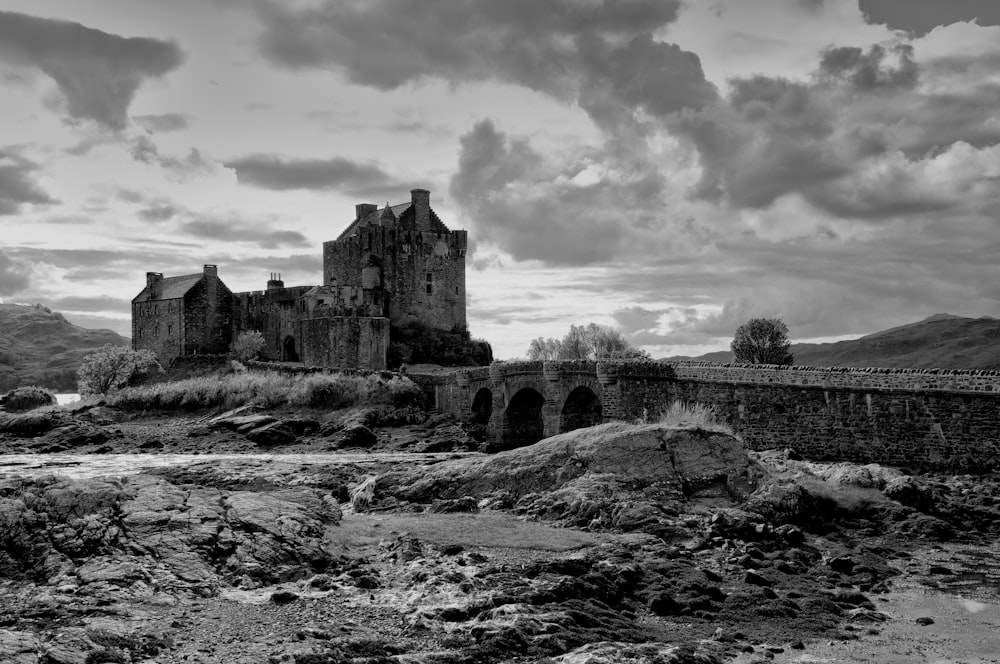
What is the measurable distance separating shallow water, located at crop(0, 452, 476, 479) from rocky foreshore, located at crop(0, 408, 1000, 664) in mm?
11413

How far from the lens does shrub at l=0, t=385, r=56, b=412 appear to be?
70500 millimetres

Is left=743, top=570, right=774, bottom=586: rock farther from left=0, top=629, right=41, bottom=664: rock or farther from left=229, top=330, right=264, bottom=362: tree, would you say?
left=229, top=330, right=264, bottom=362: tree

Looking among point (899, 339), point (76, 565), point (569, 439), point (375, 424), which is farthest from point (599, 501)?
point (899, 339)

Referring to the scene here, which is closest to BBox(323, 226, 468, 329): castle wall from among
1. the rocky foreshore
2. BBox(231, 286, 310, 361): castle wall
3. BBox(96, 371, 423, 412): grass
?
BBox(231, 286, 310, 361): castle wall

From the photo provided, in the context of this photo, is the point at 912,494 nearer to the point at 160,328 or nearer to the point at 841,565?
the point at 841,565

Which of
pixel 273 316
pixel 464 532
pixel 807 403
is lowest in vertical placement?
pixel 464 532

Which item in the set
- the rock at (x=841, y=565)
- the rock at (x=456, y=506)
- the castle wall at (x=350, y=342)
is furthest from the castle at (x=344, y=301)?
the rock at (x=841, y=565)

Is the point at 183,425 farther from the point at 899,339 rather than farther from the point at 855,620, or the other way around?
the point at 899,339

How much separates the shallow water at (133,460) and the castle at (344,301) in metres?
23.2

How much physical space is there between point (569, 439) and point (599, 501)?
4120mm

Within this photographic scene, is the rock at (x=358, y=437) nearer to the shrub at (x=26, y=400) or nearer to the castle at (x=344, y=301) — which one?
the castle at (x=344, y=301)

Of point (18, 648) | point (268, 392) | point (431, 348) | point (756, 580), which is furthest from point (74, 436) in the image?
point (756, 580)

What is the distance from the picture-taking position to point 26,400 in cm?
7144

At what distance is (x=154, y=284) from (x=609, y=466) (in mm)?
69867
